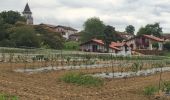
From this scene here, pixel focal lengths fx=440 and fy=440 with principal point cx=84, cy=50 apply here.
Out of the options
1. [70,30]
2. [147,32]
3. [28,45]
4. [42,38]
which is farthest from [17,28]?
[70,30]

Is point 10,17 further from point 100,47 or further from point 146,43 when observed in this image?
point 146,43

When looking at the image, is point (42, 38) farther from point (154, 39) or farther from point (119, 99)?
point (119, 99)

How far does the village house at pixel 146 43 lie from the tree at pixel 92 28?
730 cm

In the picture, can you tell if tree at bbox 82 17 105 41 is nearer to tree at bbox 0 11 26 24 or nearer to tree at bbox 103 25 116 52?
tree at bbox 103 25 116 52

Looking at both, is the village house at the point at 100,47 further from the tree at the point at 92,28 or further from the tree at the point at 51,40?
the tree at the point at 51,40

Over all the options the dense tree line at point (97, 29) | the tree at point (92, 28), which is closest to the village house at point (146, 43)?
the dense tree line at point (97, 29)

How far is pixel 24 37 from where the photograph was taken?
46.7 m

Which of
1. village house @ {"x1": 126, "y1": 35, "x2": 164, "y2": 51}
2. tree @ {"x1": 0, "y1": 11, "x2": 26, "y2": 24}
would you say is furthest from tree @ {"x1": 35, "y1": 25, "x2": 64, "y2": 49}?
village house @ {"x1": 126, "y1": 35, "x2": 164, "y2": 51}

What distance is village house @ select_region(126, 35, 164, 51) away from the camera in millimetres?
77875

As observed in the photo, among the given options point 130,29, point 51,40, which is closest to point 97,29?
point 51,40

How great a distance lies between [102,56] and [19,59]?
34.1 feet

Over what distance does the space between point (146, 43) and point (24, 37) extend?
124 ft

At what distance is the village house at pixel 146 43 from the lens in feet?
255

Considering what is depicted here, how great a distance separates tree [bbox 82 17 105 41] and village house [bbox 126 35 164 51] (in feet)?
24.0
